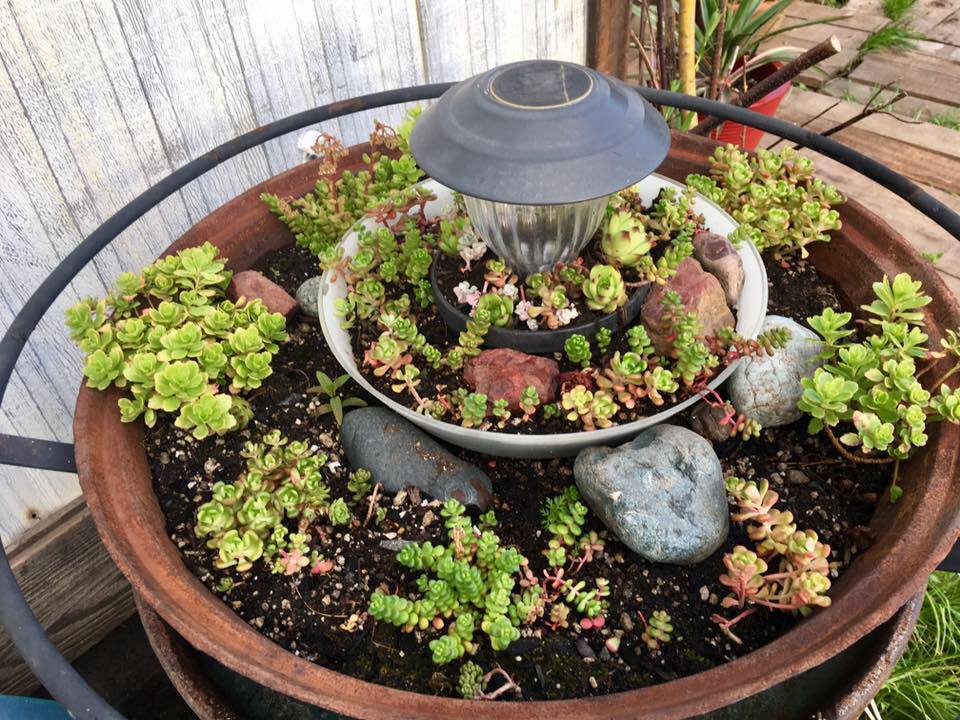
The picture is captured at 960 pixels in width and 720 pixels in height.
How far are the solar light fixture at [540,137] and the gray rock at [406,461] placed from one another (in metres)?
0.46

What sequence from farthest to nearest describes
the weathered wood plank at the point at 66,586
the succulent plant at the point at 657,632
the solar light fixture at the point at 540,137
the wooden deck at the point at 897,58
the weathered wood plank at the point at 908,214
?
1. the wooden deck at the point at 897,58
2. the weathered wood plank at the point at 908,214
3. the weathered wood plank at the point at 66,586
4. the succulent plant at the point at 657,632
5. the solar light fixture at the point at 540,137

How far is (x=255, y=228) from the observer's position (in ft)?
5.16

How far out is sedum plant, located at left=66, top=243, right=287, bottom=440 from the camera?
120 centimetres

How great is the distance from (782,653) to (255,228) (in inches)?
49.6

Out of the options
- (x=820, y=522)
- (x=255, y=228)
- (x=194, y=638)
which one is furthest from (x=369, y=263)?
(x=820, y=522)

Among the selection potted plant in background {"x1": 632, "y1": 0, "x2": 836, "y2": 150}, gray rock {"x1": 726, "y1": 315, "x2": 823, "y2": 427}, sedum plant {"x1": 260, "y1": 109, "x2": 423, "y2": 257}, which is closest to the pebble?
gray rock {"x1": 726, "y1": 315, "x2": 823, "y2": 427}

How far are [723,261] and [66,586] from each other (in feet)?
5.76

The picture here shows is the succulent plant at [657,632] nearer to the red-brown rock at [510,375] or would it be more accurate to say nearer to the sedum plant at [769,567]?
the sedum plant at [769,567]

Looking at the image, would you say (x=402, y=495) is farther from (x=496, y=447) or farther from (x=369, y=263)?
(x=369, y=263)

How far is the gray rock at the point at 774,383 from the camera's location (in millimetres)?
1248

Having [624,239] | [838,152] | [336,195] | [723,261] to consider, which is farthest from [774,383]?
[336,195]

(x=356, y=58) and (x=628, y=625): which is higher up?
(x=356, y=58)

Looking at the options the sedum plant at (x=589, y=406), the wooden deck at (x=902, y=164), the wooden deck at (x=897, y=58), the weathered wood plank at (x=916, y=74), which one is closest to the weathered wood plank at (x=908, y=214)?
the wooden deck at (x=902, y=164)

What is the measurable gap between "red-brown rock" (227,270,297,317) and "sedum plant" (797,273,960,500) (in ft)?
3.14
